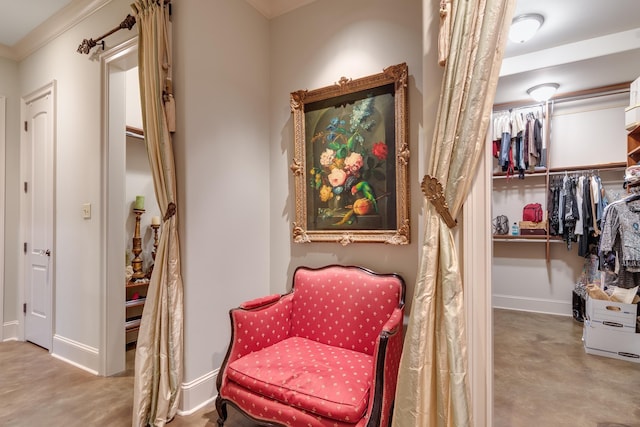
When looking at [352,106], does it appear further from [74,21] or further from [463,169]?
[74,21]

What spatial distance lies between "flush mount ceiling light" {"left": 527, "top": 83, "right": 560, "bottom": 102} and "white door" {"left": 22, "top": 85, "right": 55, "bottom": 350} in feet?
17.2

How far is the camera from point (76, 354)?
A: 8.88 ft

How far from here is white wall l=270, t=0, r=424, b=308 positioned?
2.10m

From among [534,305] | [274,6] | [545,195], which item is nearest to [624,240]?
[545,195]

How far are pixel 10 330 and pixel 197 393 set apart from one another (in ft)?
9.11

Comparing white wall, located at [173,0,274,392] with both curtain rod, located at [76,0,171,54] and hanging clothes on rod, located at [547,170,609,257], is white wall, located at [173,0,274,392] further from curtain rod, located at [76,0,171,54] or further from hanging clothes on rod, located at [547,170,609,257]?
hanging clothes on rod, located at [547,170,609,257]

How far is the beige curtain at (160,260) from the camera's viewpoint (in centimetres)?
190

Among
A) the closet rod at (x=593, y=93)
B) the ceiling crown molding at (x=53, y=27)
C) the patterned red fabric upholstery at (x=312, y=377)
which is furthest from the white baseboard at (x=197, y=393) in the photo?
the closet rod at (x=593, y=93)

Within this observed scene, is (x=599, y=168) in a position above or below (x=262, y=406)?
above

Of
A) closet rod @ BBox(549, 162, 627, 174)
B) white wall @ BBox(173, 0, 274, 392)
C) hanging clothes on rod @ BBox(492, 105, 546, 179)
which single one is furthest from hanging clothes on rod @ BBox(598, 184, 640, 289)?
white wall @ BBox(173, 0, 274, 392)

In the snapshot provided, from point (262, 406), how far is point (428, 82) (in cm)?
185

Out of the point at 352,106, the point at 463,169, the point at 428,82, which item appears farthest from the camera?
the point at 352,106

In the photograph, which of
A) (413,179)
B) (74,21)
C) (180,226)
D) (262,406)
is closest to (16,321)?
(180,226)

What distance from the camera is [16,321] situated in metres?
3.38
